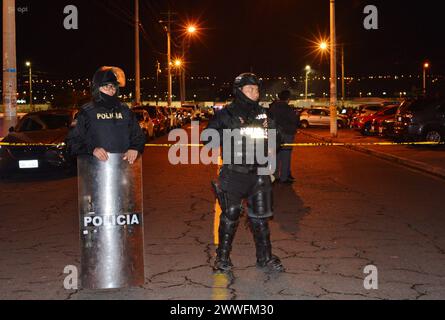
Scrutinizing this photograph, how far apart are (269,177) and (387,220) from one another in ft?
11.4

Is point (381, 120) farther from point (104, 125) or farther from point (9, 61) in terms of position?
point (104, 125)

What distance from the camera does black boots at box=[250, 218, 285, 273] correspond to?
6465mm

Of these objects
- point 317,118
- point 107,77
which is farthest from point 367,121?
point 107,77

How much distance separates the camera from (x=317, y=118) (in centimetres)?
4631

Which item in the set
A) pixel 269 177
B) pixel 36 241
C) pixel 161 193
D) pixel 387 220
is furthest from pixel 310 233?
pixel 161 193

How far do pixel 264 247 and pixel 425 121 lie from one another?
17917 millimetres

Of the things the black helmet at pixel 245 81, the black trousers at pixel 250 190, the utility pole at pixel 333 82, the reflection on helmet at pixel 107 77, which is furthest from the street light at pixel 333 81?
the reflection on helmet at pixel 107 77

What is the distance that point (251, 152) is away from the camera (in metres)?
6.32

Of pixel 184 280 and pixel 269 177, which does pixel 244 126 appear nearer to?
pixel 269 177

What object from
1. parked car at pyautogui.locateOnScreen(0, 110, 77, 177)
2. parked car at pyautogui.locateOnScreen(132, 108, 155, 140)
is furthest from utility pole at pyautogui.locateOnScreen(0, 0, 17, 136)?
parked car at pyautogui.locateOnScreen(132, 108, 155, 140)

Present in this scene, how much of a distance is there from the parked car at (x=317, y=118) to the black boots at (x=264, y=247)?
40160mm

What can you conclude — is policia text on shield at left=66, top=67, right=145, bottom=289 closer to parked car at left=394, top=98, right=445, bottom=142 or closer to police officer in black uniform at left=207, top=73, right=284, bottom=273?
police officer in black uniform at left=207, top=73, right=284, bottom=273

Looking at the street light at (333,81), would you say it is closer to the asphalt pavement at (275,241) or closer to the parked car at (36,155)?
the asphalt pavement at (275,241)

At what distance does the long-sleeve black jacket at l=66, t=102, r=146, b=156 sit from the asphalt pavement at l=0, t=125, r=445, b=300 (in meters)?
1.25
